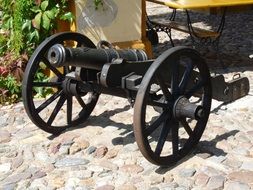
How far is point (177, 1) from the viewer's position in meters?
6.94

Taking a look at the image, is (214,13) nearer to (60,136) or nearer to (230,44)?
(230,44)

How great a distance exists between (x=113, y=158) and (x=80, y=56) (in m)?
1.00

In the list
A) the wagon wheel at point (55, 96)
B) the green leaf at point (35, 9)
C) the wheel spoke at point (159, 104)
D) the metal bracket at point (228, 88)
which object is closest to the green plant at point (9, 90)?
the wagon wheel at point (55, 96)

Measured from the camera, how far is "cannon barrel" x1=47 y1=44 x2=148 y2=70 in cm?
402

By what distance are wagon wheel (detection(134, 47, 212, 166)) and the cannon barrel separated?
18.4 inches

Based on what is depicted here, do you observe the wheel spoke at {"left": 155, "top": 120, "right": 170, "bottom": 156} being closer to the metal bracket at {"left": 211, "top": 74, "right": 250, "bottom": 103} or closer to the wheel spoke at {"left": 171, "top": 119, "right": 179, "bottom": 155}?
the wheel spoke at {"left": 171, "top": 119, "right": 179, "bottom": 155}

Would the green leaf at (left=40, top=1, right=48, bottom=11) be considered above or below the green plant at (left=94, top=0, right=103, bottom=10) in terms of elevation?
above

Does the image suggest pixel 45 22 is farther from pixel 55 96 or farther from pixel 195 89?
pixel 195 89

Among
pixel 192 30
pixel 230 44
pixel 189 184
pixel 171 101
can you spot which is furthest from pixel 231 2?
pixel 189 184

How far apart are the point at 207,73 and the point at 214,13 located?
7.81 meters

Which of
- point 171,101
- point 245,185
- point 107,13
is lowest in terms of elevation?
point 245,185

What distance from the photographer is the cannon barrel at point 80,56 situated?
402cm

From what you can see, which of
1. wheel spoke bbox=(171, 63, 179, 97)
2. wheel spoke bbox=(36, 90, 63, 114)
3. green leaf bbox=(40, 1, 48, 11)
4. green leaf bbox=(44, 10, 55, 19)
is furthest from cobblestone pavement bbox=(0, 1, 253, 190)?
green leaf bbox=(40, 1, 48, 11)

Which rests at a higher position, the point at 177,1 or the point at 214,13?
the point at 177,1
